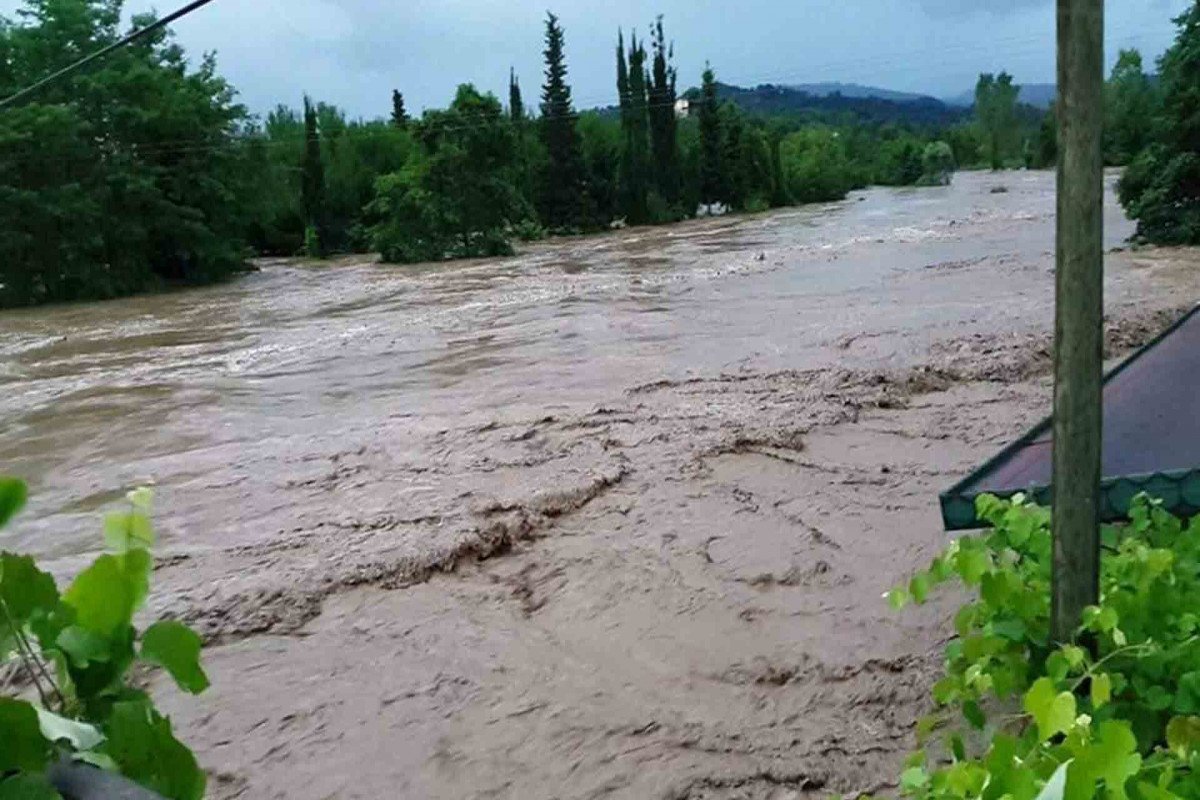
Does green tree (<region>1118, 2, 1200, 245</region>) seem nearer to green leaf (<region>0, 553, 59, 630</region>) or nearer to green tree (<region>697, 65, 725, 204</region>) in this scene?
green leaf (<region>0, 553, 59, 630</region>)

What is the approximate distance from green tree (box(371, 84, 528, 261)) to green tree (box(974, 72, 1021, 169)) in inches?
1876

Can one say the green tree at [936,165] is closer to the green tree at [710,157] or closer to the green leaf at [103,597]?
the green tree at [710,157]

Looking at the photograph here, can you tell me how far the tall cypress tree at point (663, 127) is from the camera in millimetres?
39500

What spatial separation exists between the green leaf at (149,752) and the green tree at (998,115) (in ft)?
232

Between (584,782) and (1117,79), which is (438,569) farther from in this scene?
(1117,79)

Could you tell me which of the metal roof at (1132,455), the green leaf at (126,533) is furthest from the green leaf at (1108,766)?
the metal roof at (1132,455)

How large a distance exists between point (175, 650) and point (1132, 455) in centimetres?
279

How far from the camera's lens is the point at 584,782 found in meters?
3.55

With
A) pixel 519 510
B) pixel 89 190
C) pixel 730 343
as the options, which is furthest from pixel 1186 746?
pixel 89 190

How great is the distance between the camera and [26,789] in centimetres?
101

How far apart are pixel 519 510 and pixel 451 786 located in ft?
8.20

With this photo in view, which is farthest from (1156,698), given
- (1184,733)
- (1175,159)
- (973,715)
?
(1175,159)

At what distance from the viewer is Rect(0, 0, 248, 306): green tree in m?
23.1

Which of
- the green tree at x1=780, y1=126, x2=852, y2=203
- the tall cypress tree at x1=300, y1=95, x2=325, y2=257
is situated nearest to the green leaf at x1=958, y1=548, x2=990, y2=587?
the tall cypress tree at x1=300, y1=95, x2=325, y2=257
